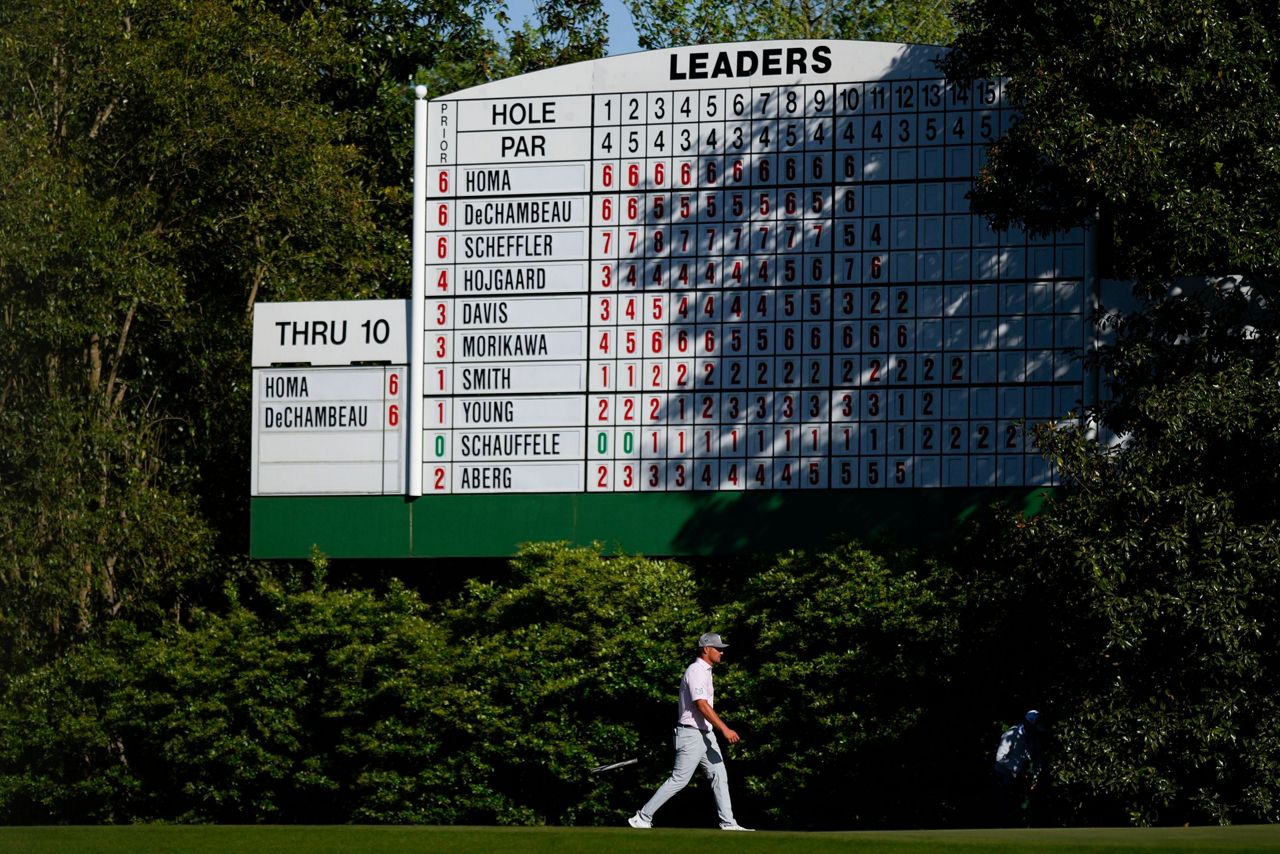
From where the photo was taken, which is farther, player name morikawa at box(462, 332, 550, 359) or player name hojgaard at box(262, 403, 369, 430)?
player name hojgaard at box(262, 403, 369, 430)

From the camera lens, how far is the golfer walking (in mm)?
15031

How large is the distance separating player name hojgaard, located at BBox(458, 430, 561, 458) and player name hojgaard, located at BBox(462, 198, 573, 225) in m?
2.26

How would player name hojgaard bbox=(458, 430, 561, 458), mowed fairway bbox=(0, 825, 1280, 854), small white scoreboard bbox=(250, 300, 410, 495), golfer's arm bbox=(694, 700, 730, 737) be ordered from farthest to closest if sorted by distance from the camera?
small white scoreboard bbox=(250, 300, 410, 495) < player name hojgaard bbox=(458, 430, 561, 458) < golfer's arm bbox=(694, 700, 730, 737) < mowed fairway bbox=(0, 825, 1280, 854)

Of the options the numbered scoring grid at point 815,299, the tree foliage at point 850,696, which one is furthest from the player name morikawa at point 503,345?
the tree foliage at point 850,696

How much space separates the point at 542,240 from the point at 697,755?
6.70 m

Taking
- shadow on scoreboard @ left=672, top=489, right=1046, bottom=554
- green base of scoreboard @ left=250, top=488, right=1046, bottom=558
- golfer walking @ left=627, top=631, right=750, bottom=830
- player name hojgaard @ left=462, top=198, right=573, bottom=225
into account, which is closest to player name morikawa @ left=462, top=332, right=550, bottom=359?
player name hojgaard @ left=462, top=198, right=573, bottom=225

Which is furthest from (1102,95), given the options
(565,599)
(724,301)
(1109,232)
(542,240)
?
(565,599)

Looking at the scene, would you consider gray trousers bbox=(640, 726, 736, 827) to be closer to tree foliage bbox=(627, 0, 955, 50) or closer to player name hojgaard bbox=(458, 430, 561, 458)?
player name hojgaard bbox=(458, 430, 561, 458)

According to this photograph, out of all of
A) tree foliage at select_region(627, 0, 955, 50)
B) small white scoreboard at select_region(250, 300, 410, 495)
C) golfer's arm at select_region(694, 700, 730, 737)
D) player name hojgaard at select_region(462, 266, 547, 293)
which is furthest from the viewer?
tree foliage at select_region(627, 0, 955, 50)

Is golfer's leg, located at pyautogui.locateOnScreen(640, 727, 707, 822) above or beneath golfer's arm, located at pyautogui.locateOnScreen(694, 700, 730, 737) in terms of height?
beneath

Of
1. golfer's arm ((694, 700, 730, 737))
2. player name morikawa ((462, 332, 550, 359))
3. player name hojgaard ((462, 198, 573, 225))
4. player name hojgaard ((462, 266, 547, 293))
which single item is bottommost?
golfer's arm ((694, 700, 730, 737))

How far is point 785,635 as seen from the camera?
18.3m

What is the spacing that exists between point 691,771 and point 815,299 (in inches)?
230

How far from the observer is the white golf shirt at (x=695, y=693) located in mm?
15062
